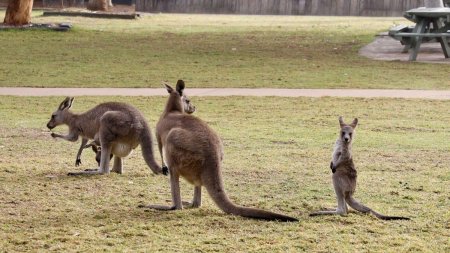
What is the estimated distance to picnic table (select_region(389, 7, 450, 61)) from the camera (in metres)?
22.6

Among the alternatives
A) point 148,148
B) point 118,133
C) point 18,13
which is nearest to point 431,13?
point 18,13

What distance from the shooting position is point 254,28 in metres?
30.5

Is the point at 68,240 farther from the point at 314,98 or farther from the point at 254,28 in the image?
the point at 254,28

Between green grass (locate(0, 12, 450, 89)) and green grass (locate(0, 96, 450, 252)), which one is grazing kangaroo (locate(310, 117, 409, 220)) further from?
green grass (locate(0, 12, 450, 89))

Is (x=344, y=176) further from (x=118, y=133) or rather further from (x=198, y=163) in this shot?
(x=118, y=133)

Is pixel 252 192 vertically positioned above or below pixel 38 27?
above

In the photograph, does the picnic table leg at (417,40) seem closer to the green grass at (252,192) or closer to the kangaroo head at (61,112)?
the green grass at (252,192)

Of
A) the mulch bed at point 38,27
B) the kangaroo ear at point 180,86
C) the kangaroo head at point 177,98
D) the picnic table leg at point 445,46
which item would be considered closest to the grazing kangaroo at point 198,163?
the kangaroo head at point 177,98

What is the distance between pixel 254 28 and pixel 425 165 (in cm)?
2005

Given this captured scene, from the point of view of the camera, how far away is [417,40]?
903 inches

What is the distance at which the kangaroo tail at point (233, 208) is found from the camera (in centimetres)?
767

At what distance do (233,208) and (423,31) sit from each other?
16.5 metres

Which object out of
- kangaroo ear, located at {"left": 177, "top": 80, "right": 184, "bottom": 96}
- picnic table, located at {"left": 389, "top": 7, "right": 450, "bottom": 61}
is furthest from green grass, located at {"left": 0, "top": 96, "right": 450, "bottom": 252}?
picnic table, located at {"left": 389, "top": 7, "right": 450, "bottom": 61}

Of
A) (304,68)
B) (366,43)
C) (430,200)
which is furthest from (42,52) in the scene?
(430,200)
